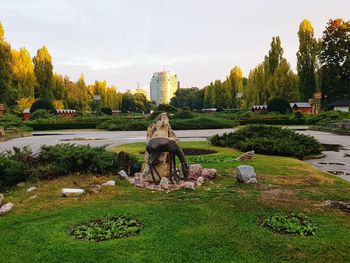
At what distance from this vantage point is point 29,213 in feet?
20.1

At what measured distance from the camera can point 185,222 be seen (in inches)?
213

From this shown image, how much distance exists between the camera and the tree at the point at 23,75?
5119cm

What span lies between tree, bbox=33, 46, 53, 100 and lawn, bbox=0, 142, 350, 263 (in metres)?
51.2

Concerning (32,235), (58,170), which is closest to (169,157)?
(58,170)

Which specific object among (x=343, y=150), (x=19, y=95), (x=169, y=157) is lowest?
(x=343, y=150)

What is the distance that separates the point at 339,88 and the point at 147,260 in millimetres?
55663

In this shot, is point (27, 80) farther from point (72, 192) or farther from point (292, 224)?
point (292, 224)

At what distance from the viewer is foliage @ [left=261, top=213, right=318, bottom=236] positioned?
5.03 metres

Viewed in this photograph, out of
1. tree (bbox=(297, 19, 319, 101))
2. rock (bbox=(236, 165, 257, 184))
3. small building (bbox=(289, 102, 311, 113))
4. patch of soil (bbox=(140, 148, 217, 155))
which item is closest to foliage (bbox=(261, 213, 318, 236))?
rock (bbox=(236, 165, 257, 184))

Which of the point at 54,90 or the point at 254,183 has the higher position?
the point at 54,90

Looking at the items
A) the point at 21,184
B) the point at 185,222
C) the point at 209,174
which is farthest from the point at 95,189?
the point at 209,174

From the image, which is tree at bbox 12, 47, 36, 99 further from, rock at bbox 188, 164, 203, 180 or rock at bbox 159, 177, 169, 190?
rock at bbox 159, 177, 169, 190

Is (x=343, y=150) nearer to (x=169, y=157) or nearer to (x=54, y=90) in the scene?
(x=169, y=157)

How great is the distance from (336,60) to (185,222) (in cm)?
5553
